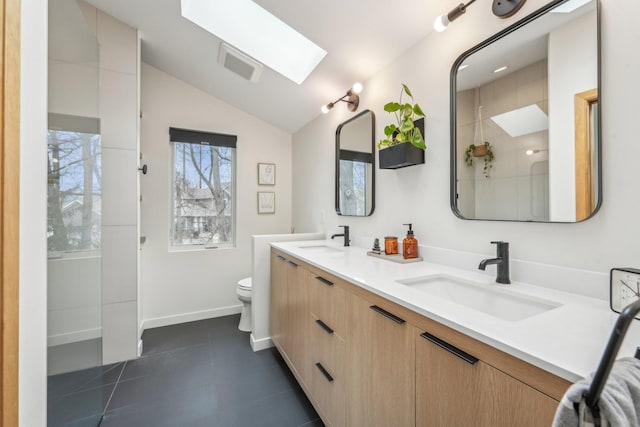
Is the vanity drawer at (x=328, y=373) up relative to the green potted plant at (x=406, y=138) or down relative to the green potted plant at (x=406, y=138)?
down

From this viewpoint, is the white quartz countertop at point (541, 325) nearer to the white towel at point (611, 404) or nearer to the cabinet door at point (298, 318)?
the white towel at point (611, 404)

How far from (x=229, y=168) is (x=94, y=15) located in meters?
1.60

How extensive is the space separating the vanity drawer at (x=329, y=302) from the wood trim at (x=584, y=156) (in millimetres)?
926

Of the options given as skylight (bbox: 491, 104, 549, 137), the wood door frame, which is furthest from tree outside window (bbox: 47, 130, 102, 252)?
skylight (bbox: 491, 104, 549, 137)

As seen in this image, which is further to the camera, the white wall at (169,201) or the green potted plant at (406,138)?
the white wall at (169,201)

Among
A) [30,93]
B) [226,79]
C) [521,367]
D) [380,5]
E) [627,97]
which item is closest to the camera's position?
[521,367]

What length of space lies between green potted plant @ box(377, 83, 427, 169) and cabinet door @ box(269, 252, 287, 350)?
105cm

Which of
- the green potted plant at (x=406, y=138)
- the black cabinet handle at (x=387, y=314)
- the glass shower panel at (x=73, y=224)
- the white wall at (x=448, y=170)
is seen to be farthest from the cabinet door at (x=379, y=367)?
the glass shower panel at (x=73, y=224)

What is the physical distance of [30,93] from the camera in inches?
27.5

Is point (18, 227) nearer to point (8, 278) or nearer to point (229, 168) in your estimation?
point (8, 278)

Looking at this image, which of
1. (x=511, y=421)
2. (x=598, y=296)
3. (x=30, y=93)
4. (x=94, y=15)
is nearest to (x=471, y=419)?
(x=511, y=421)

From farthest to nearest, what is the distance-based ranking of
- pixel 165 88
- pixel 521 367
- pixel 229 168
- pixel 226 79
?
pixel 229 168, pixel 165 88, pixel 226 79, pixel 521 367

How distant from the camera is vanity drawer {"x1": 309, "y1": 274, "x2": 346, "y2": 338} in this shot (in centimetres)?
122

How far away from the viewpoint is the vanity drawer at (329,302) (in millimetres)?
1224
